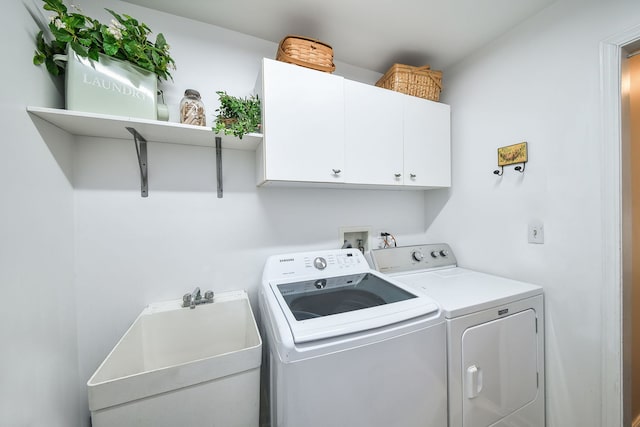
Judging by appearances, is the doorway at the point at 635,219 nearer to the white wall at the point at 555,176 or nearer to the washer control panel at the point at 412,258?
the white wall at the point at 555,176

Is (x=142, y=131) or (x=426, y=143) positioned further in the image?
(x=426, y=143)

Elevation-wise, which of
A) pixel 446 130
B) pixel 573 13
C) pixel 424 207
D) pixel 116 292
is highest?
pixel 573 13

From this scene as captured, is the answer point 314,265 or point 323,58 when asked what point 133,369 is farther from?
point 323,58

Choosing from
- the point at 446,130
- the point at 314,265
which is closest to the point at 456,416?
the point at 314,265

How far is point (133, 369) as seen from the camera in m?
1.02

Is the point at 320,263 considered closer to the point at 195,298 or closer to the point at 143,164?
the point at 195,298

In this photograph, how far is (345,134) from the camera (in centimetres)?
135

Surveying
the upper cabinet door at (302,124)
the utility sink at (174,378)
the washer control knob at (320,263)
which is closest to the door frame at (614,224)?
the upper cabinet door at (302,124)

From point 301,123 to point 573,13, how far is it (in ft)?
5.03

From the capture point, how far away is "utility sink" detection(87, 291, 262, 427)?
0.73m

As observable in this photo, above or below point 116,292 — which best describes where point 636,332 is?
below

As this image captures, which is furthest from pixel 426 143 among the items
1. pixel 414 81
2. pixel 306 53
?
pixel 306 53

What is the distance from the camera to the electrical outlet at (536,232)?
1301 mm

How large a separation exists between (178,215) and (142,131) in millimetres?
467
